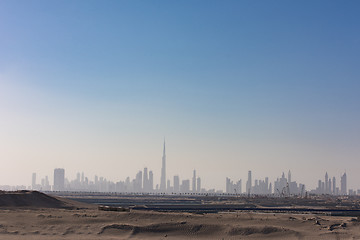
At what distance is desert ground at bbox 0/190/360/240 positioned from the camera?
6419 cm

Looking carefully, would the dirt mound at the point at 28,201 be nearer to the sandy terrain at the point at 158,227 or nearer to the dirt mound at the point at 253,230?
the sandy terrain at the point at 158,227

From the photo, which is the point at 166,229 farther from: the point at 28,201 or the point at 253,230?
the point at 28,201

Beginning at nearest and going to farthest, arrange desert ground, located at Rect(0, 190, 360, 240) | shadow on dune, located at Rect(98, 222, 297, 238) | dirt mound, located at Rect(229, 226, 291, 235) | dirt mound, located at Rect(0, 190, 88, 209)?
desert ground, located at Rect(0, 190, 360, 240) → shadow on dune, located at Rect(98, 222, 297, 238) → dirt mound, located at Rect(229, 226, 291, 235) → dirt mound, located at Rect(0, 190, 88, 209)

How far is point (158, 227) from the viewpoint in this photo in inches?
2724

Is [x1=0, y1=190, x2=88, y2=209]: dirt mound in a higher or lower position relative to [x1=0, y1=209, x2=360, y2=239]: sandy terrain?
higher

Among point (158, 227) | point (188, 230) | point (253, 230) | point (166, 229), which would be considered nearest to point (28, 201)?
point (158, 227)

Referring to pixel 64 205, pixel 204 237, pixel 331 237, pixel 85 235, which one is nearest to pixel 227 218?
pixel 204 237

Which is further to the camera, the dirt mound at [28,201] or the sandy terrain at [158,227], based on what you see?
the dirt mound at [28,201]

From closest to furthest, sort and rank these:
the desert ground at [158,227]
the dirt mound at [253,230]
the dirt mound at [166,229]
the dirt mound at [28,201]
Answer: the desert ground at [158,227], the dirt mound at [166,229], the dirt mound at [253,230], the dirt mound at [28,201]

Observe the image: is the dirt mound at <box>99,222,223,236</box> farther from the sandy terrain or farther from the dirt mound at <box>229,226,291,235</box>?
the dirt mound at <box>229,226,291,235</box>

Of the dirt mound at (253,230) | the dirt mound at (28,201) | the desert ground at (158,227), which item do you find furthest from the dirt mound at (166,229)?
the dirt mound at (28,201)

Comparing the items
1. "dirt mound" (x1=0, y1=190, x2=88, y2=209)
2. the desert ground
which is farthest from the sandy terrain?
"dirt mound" (x1=0, y1=190, x2=88, y2=209)

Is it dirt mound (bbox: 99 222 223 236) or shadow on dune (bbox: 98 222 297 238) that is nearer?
dirt mound (bbox: 99 222 223 236)

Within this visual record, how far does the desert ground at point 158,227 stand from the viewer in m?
64.2
